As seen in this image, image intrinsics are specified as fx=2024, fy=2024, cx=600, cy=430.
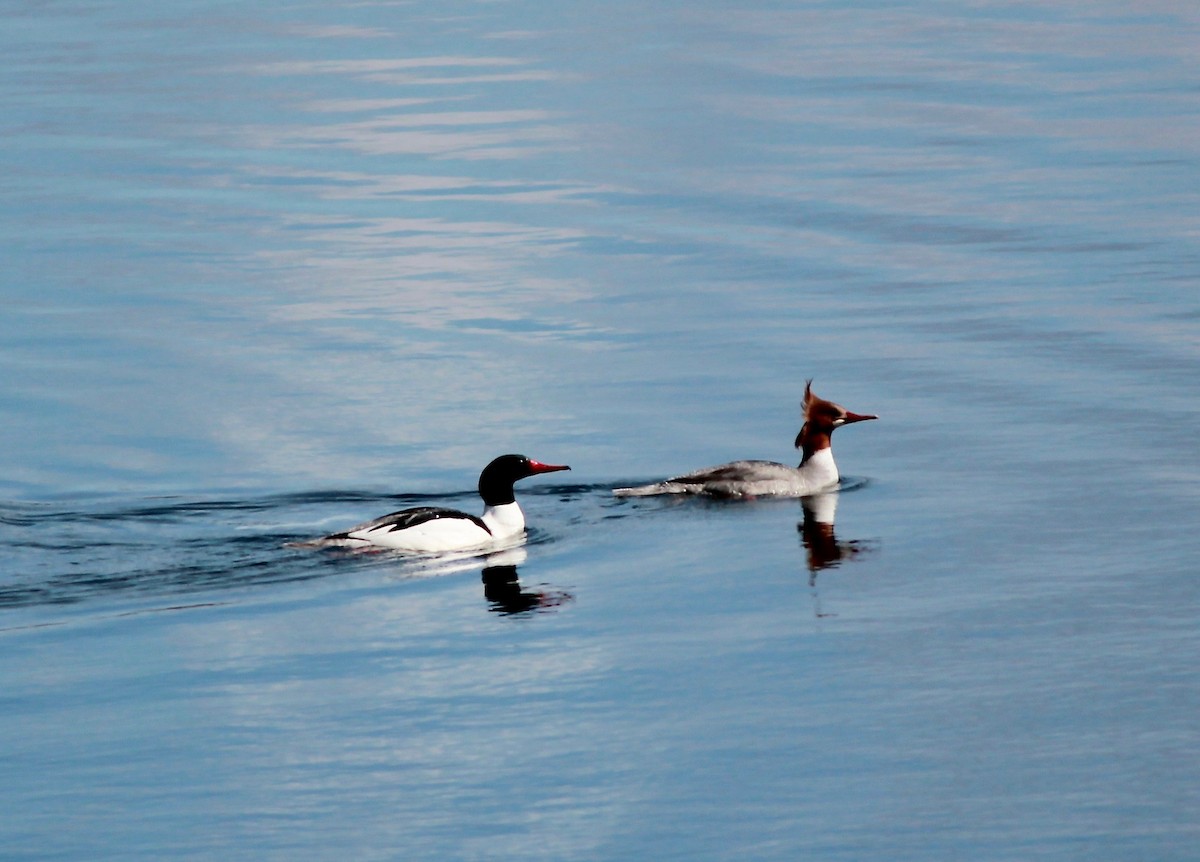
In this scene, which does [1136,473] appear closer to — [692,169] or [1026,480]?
[1026,480]

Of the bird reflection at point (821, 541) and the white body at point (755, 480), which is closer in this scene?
the bird reflection at point (821, 541)

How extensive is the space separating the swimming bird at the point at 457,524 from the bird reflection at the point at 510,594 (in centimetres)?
41

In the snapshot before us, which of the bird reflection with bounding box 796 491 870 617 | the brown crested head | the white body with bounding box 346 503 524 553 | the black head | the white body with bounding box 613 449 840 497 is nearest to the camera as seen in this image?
the bird reflection with bounding box 796 491 870 617

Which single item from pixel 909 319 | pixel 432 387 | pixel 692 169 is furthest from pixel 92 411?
pixel 692 169

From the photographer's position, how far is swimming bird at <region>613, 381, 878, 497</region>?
1791cm

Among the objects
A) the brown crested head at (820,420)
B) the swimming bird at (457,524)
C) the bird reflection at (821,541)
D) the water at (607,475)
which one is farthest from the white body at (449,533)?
the brown crested head at (820,420)

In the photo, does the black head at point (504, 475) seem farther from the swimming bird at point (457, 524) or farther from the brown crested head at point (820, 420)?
the brown crested head at point (820, 420)

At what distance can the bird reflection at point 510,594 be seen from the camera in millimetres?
14766

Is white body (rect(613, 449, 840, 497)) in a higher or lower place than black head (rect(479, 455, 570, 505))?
A: lower

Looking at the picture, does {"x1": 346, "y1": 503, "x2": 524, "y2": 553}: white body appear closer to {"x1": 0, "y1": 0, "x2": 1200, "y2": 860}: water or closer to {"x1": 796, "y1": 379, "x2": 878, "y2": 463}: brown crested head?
{"x1": 0, "y1": 0, "x2": 1200, "y2": 860}: water

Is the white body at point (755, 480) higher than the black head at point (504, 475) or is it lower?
lower

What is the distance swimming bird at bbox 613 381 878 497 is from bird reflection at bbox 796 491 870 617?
0.76ft

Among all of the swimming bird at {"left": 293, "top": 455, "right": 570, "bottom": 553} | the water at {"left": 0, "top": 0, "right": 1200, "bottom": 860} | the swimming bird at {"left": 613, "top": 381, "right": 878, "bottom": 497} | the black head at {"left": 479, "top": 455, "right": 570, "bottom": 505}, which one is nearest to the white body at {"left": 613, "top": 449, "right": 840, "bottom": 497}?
the swimming bird at {"left": 613, "top": 381, "right": 878, "bottom": 497}

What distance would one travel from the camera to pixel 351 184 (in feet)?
113
